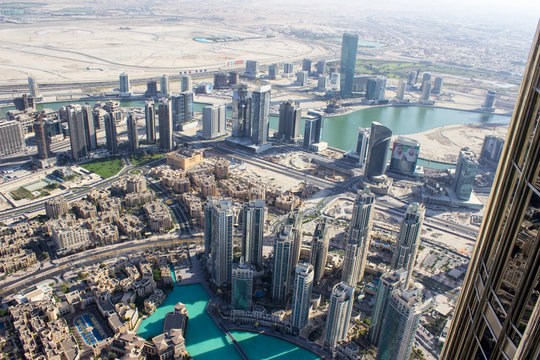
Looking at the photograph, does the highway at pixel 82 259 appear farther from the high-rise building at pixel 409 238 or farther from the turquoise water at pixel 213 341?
the high-rise building at pixel 409 238

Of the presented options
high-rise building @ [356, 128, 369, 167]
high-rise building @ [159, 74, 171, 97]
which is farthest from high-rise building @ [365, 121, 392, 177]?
high-rise building @ [159, 74, 171, 97]

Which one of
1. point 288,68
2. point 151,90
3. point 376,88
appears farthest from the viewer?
point 288,68

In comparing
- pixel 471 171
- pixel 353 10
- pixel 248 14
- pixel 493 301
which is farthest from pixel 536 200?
pixel 353 10

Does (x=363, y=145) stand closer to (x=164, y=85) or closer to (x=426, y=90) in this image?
(x=426, y=90)

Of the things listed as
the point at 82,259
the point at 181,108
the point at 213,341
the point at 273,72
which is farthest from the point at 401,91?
the point at 213,341

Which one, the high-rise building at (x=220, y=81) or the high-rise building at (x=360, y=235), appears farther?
the high-rise building at (x=220, y=81)

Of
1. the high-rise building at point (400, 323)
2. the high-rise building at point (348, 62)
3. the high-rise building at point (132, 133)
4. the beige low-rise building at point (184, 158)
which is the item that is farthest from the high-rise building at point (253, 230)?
the high-rise building at point (348, 62)
